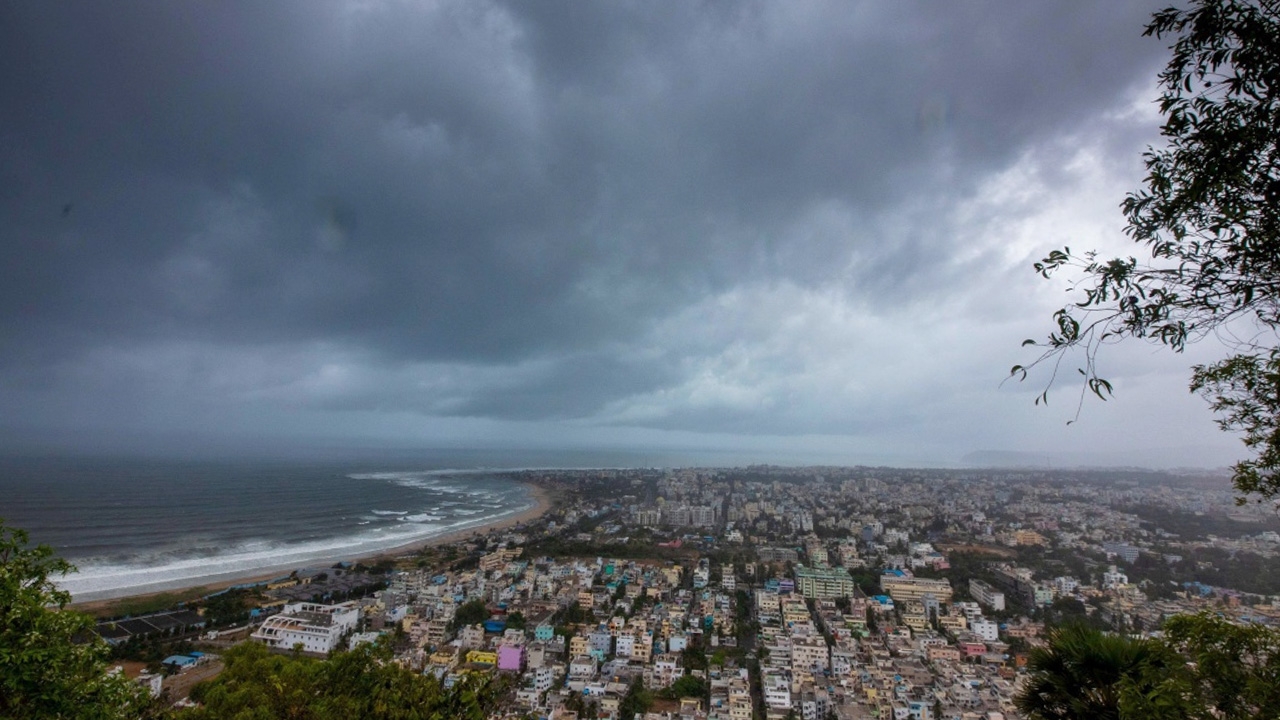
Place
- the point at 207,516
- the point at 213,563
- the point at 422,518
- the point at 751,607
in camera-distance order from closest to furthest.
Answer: the point at 751,607 < the point at 213,563 < the point at 207,516 < the point at 422,518

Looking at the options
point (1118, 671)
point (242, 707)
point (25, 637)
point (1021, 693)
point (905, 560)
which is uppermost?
point (25, 637)

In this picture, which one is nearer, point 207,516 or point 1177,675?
point 1177,675

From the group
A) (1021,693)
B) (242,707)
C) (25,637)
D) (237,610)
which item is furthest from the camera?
(237,610)

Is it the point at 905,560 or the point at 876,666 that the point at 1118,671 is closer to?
the point at 876,666

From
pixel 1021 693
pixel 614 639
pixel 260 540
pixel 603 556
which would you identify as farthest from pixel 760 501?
pixel 1021 693

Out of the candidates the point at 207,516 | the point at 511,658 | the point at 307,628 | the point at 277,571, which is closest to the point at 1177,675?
the point at 511,658

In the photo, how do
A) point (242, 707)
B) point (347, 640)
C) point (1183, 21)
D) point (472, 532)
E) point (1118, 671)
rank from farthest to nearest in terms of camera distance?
1. point (472, 532)
2. point (347, 640)
3. point (242, 707)
4. point (1118, 671)
5. point (1183, 21)

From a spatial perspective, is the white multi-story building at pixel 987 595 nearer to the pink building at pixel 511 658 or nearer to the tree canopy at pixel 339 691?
the pink building at pixel 511 658

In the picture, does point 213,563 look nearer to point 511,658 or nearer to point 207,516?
point 207,516
